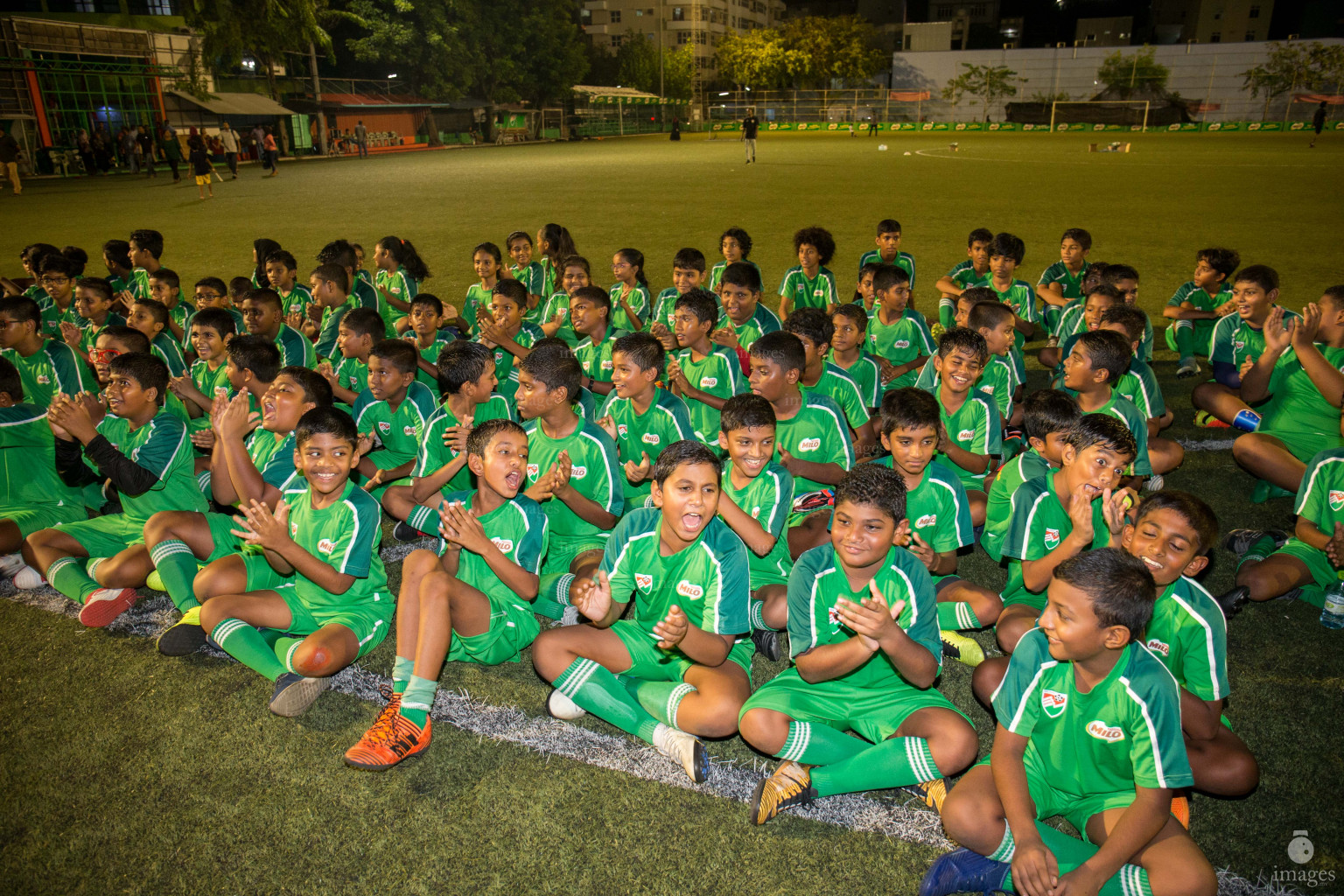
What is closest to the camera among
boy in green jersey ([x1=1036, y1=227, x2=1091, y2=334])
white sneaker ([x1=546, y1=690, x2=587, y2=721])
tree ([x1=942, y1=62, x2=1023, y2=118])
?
white sneaker ([x1=546, y1=690, x2=587, y2=721])

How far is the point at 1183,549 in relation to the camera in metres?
2.70

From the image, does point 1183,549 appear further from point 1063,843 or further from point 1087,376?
point 1087,376

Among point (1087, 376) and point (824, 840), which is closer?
point (824, 840)

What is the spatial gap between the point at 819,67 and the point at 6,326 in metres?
68.1

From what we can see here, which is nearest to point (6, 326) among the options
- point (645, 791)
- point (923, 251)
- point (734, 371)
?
point (734, 371)

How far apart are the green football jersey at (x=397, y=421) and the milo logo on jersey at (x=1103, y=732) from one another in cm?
373

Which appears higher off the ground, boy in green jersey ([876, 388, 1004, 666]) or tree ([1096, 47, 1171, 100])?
tree ([1096, 47, 1171, 100])

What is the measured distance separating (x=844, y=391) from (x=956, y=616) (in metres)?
1.79

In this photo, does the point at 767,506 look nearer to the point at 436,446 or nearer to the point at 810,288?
the point at 436,446

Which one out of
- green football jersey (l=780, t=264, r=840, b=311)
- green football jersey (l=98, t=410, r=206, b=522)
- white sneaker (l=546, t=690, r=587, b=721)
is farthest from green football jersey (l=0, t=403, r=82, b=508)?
green football jersey (l=780, t=264, r=840, b=311)

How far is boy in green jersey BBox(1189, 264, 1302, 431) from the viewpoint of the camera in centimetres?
573

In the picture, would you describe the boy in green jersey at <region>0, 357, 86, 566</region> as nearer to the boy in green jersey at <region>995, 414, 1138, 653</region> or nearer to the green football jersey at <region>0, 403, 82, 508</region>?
the green football jersey at <region>0, 403, 82, 508</region>

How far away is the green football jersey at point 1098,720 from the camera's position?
2.31m

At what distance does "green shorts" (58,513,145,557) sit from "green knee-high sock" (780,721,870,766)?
134 inches
